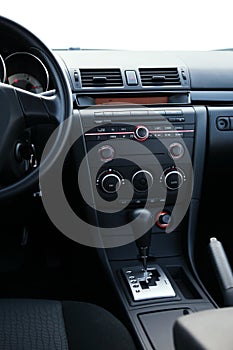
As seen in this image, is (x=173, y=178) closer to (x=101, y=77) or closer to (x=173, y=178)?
(x=173, y=178)

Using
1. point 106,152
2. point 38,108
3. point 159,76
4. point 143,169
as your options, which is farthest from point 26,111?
point 159,76

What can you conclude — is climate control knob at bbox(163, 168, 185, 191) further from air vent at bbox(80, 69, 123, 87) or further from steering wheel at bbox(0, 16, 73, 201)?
steering wheel at bbox(0, 16, 73, 201)

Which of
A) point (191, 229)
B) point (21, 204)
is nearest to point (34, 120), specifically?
point (21, 204)

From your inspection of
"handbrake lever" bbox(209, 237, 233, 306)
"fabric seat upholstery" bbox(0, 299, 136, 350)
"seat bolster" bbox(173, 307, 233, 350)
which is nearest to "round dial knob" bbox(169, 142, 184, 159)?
"handbrake lever" bbox(209, 237, 233, 306)

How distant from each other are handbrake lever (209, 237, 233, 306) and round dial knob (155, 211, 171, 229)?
224mm

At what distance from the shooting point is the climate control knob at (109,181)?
1674 millimetres

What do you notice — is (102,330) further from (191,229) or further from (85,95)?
(85,95)

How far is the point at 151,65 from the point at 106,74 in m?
0.17

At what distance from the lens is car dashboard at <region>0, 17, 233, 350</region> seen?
165cm

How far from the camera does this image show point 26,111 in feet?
4.20

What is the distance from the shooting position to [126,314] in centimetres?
152

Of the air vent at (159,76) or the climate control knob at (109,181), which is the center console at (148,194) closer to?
the climate control knob at (109,181)

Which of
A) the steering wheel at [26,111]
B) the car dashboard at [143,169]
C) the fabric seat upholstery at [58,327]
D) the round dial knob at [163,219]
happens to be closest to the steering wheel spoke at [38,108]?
the steering wheel at [26,111]

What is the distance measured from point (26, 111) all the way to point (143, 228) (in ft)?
1.87
